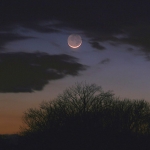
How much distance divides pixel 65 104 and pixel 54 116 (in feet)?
8.59

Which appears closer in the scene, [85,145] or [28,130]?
[85,145]

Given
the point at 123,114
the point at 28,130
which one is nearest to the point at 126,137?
the point at 123,114

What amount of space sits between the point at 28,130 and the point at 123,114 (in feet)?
37.1

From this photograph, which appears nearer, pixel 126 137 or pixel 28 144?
pixel 126 137

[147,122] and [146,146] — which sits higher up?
[147,122]

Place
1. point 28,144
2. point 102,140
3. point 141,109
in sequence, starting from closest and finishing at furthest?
point 102,140 < point 28,144 < point 141,109

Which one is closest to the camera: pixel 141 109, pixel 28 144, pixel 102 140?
pixel 102 140

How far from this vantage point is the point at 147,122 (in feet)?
165

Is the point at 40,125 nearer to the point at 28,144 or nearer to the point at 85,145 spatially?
the point at 28,144

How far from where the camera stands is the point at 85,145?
44906mm

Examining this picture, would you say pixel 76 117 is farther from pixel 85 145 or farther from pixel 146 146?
pixel 146 146

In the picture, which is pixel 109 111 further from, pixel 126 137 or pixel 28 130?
pixel 28 130

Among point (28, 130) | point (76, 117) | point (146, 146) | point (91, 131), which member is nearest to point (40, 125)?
point (28, 130)

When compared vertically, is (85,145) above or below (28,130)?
below
